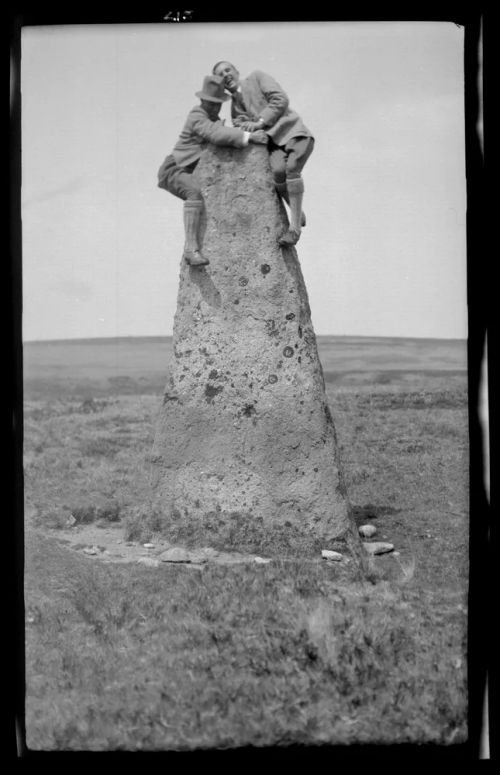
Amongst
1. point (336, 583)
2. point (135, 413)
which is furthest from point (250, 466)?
point (135, 413)

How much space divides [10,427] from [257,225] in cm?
247

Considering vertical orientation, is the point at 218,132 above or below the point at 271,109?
below

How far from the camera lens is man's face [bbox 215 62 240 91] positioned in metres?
5.17

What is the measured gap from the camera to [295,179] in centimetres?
565

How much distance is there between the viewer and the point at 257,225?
585 centimetres

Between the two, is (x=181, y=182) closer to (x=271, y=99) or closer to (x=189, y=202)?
(x=189, y=202)

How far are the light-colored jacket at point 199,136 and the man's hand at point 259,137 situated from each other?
0.05 m

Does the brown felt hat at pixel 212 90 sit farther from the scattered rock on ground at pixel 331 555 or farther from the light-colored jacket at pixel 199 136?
the scattered rock on ground at pixel 331 555

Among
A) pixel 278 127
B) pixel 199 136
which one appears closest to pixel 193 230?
pixel 199 136

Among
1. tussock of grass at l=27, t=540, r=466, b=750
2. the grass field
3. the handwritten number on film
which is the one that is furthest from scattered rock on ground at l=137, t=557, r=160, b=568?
the handwritten number on film

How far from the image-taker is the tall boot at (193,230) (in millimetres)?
5824

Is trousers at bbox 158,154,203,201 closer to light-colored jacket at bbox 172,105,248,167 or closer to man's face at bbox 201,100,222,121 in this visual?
light-colored jacket at bbox 172,105,248,167

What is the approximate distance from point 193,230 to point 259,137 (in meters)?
0.81

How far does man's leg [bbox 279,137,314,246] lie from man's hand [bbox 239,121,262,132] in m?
0.25
